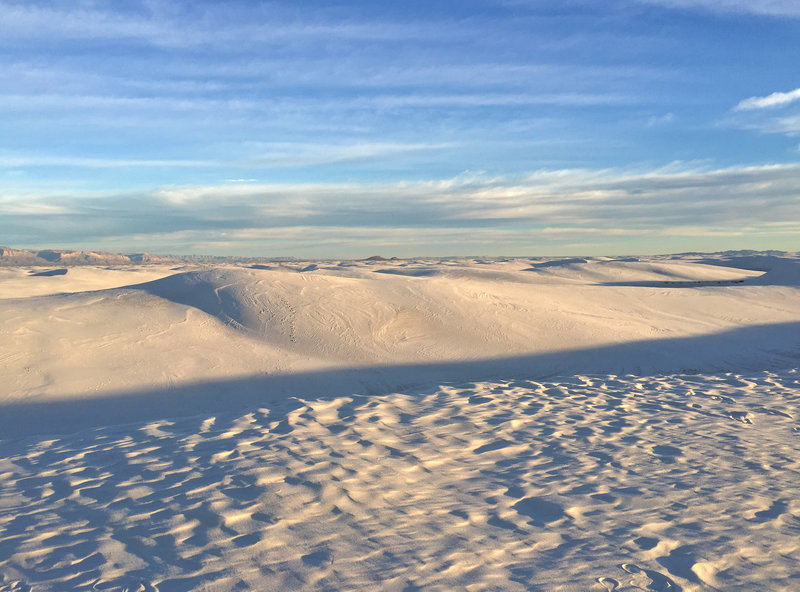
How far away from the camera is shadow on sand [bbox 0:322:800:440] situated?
6.75 metres

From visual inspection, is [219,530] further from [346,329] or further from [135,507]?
[346,329]

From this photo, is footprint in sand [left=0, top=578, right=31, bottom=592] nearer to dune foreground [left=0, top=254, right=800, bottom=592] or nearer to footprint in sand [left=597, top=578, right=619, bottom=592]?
dune foreground [left=0, top=254, right=800, bottom=592]

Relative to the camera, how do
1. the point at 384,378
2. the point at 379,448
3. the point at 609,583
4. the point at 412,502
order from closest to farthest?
the point at 609,583 < the point at 412,502 < the point at 379,448 < the point at 384,378

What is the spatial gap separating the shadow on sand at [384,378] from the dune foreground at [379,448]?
0.05 m

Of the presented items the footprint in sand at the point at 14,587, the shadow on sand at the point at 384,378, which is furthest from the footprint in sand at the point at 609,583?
the shadow on sand at the point at 384,378

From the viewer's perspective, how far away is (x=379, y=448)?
4.66 metres

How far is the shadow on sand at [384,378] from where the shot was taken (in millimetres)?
6746

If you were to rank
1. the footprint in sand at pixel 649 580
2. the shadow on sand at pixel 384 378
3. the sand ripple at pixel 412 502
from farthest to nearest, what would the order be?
the shadow on sand at pixel 384 378 → the sand ripple at pixel 412 502 → the footprint in sand at pixel 649 580

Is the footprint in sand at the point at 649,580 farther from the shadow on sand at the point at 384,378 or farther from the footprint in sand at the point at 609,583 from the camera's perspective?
the shadow on sand at the point at 384,378

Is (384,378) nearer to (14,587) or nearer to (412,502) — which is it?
(412,502)

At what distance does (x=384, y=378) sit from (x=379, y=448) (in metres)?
3.60

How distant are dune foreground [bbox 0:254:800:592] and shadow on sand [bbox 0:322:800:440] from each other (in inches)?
1.9

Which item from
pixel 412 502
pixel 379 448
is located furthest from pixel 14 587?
pixel 379 448

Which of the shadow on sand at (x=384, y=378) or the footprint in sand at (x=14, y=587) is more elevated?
the footprint in sand at (x=14, y=587)
